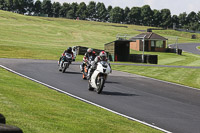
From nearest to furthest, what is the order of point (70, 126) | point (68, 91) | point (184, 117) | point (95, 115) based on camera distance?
point (70, 126) → point (95, 115) → point (184, 117) → point (68, 91)

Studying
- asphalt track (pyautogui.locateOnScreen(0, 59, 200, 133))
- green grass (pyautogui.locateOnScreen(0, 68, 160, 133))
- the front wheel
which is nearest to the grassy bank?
asphalt track (pyautogui.locateOnScreen(0, 59, 200, 133))

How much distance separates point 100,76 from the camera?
15.9m

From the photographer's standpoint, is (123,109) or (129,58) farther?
(129,58)

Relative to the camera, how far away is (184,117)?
12.2m

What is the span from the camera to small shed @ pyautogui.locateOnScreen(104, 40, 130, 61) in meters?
45.3

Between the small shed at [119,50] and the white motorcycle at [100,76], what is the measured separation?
2852cm

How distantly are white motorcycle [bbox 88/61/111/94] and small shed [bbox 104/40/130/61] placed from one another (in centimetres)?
2852

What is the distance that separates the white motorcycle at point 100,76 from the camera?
15.7 m

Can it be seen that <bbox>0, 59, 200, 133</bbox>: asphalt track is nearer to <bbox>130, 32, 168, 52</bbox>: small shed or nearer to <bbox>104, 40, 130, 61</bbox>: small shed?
<bbox>104, 40, 130, 61</bbox>: small shed

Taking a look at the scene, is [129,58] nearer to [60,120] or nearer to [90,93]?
[90,93]

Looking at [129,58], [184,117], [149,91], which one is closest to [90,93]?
[149,91]

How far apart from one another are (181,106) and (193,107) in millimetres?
497

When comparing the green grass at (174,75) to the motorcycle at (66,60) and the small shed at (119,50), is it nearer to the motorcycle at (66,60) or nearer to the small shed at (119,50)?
the motorcycle at (66,60)

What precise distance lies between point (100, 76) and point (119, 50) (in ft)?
100.0
